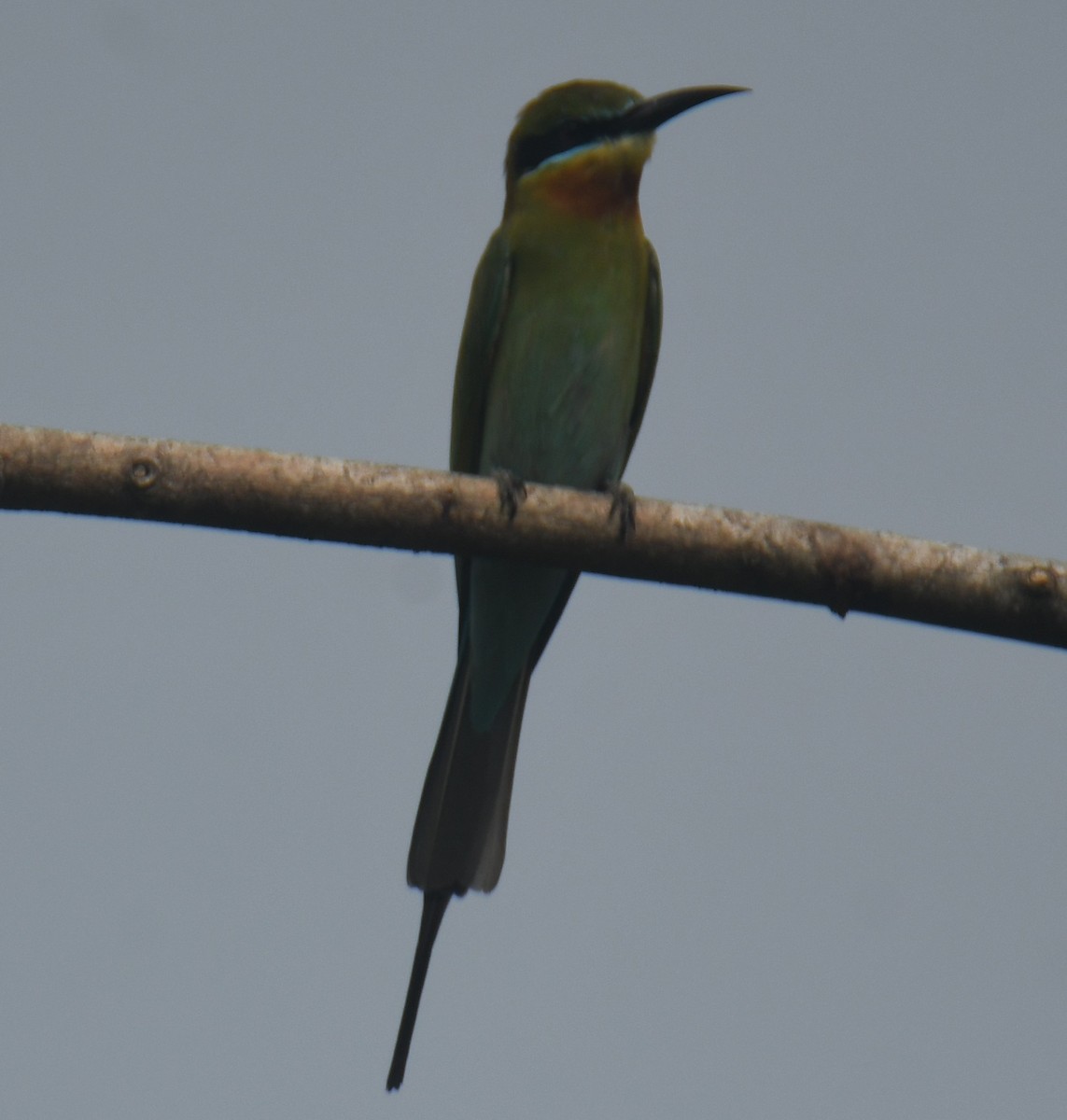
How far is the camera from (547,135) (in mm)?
4105

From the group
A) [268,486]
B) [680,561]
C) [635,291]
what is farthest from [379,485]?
[635,291]

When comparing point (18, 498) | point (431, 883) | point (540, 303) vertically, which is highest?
point (540, 303)

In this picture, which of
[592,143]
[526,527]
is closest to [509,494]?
[526,527]

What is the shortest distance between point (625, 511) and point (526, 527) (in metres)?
0.20

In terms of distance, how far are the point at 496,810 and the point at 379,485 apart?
55.2 inches

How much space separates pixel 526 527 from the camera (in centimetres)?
256

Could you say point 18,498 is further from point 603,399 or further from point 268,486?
point 603,399

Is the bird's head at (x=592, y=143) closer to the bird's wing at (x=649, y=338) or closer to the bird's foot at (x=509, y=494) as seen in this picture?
the bird's wing at (x=649, y=338)

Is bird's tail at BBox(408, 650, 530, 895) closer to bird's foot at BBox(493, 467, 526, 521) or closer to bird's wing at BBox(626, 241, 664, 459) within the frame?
bird's wing at BBox(626, 241, 664, 459)

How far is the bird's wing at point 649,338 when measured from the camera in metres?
4.12

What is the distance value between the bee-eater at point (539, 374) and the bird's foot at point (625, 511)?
1.23m

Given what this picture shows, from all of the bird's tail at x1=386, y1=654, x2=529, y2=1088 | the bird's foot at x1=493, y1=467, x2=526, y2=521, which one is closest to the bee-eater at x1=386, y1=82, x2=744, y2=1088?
the bird's tail at x1=386, y1=654, x2=529, y2=1088

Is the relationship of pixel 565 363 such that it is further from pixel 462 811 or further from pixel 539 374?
pixel 462 811

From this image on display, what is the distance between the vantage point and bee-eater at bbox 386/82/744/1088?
3.71 m
